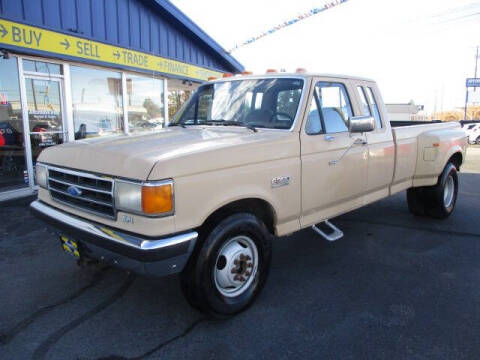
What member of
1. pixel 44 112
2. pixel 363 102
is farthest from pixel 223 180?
pixel 44 112

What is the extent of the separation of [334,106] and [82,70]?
654 cm

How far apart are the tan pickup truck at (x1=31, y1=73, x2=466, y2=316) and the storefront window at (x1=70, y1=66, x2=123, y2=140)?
4.99 metres

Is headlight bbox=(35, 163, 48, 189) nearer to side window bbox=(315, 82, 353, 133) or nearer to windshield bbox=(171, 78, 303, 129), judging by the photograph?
windshield bbox=(171, 78, 303, 129)

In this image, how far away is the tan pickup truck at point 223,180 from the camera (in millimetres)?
2566

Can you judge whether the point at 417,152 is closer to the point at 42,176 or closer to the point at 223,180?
the point at 223,180

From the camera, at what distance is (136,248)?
2492mm

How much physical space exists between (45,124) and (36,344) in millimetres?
6156

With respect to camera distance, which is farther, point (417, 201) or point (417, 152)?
point (417, 201)

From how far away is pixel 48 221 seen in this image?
10.4 feet

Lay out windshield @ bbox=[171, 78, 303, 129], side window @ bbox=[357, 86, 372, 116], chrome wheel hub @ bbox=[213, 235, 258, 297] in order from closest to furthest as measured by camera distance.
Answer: chrome wheel hub @ bbox=[213, 235, 258, 297]
windshield @ bbox=[171, 78, 303, 129]
side window @ bbox=[357, 86, 372, 116]

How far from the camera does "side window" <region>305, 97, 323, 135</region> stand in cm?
360

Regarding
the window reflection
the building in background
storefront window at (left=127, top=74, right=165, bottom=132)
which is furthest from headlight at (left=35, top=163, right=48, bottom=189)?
the building in background

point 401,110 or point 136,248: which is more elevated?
point 401,110

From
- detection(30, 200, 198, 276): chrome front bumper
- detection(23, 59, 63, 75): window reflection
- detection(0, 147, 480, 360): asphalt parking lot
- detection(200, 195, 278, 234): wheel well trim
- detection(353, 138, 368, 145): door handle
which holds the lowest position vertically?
detection(0, 147, 480, 360): asphalt parking lot
